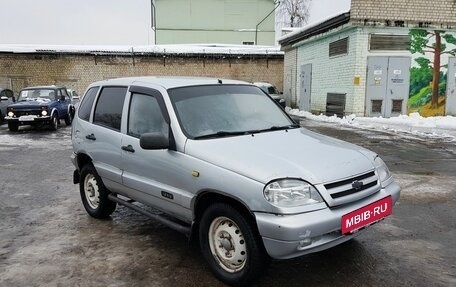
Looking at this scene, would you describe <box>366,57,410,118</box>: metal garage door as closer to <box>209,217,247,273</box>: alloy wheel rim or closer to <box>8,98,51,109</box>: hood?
<box>8,98,51,109</box>: hood

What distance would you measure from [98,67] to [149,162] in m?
27.1

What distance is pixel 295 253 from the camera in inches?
117

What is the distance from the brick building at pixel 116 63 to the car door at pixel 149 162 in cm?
2497

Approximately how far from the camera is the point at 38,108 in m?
15.1

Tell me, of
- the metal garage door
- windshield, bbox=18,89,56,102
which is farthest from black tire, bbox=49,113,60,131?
the metal garage door

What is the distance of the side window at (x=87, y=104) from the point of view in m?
5.16

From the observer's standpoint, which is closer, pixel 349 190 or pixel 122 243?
pixel 349 190

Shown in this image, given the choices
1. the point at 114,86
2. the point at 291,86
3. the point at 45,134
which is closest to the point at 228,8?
the point at 291,86

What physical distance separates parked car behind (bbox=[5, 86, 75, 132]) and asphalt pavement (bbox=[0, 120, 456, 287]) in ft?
29.8

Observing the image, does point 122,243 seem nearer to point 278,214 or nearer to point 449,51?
point 278,214

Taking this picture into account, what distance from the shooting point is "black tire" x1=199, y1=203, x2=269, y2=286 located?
3125 mm

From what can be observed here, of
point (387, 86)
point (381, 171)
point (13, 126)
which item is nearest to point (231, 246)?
point (381, 171)

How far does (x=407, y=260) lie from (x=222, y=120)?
2.21 metres

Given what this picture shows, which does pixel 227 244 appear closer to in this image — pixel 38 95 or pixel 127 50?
pixel 38 95
